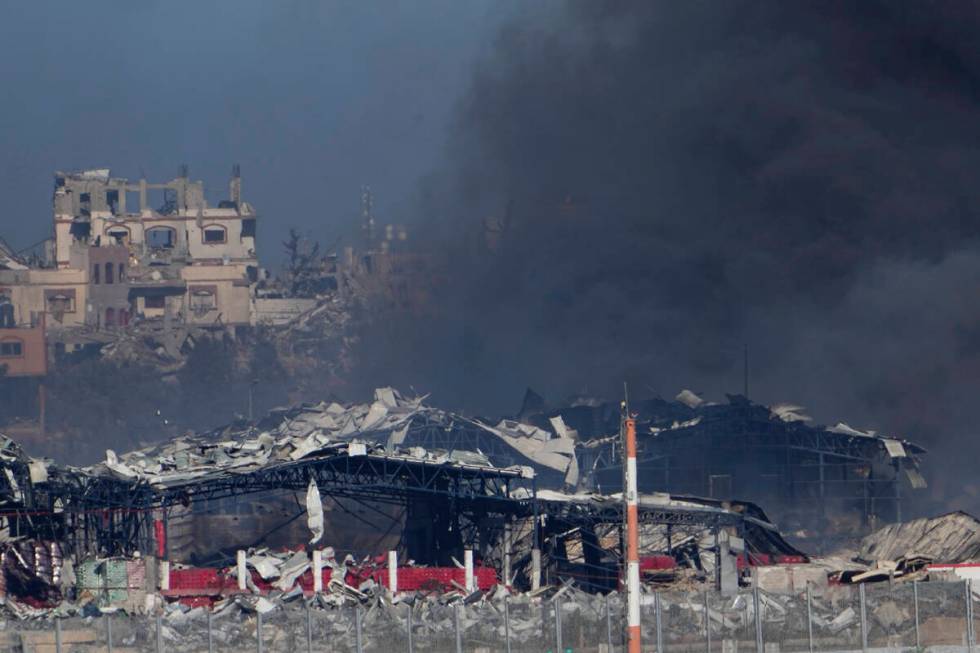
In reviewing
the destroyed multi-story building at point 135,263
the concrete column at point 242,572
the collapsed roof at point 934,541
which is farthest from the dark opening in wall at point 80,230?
the concrete column at point 242,572

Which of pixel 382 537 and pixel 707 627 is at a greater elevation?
pixel 382 537

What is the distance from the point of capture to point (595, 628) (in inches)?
1331

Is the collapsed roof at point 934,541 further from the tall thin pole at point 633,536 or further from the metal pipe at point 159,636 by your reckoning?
the metal pipe at point 159,636

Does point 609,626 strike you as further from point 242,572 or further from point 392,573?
point 242,572

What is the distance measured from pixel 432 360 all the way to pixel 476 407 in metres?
7.22

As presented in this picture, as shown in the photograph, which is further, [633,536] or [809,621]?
[809,621]

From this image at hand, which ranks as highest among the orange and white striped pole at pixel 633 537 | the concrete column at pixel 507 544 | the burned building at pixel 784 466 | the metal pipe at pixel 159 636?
the burned building at pixel 784 466

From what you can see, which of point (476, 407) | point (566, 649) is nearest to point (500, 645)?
point (566, 649)

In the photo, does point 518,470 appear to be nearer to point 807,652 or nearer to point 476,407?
point 807,652

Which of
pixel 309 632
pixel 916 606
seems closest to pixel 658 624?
pixel 916 606

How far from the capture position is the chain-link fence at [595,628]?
108 ft

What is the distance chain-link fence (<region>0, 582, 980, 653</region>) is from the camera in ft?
108

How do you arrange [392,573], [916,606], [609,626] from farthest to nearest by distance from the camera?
[392,573] → [916,606] → [609,626]

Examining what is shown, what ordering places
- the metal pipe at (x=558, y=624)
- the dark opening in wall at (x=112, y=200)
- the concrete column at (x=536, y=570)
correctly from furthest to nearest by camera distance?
the dark opening in wall at (x=112, y=200), the concrete column at (x=536, y=570), the metal pipe at (x=558, y=624)
